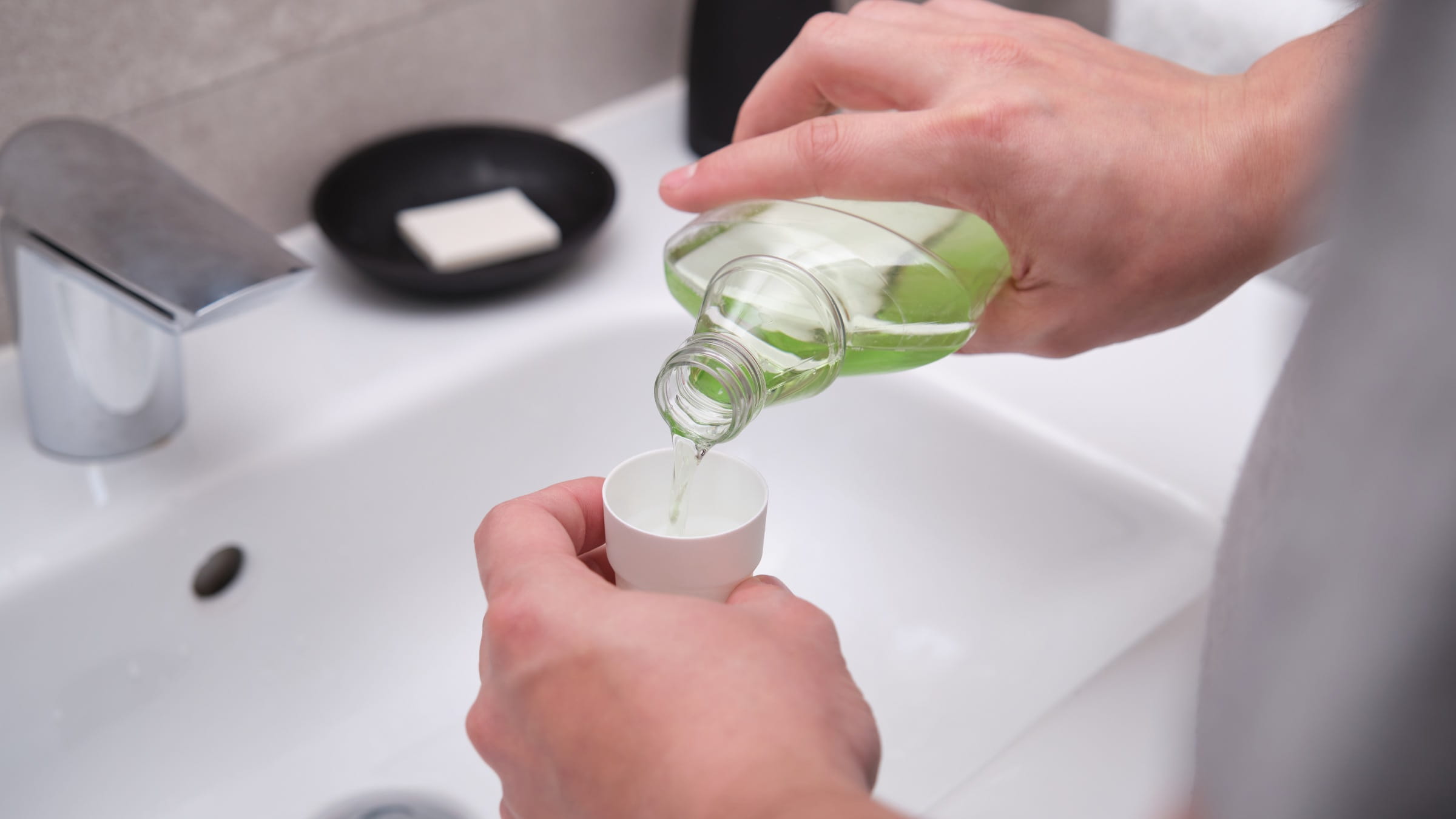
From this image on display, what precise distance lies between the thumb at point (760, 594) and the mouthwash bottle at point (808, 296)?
5cm

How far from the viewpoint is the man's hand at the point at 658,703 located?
26 cm

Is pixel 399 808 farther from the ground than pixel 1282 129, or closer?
closer

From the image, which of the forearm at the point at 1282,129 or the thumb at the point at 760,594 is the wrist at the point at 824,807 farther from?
the forearm at the point at 1282,129

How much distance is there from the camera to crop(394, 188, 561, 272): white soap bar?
660 millimetres

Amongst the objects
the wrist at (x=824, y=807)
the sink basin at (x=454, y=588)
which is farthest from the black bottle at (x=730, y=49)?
the wrist at (x=824, y=807)

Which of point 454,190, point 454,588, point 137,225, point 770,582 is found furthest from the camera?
point 454,190

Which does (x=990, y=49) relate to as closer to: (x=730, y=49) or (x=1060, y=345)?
(x=1060, y=345)

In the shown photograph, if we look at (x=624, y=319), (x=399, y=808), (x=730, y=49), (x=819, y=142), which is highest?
(x=819, y=142)

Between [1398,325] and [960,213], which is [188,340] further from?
[1398,325]

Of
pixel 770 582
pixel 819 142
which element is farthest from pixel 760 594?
pixel 819 142

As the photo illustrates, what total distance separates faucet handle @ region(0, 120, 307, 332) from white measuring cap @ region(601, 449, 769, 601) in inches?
7.1

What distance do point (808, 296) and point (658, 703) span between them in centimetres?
17

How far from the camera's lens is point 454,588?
61cm

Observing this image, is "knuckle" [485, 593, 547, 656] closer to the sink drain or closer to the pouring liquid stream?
the pouring liquid stream
